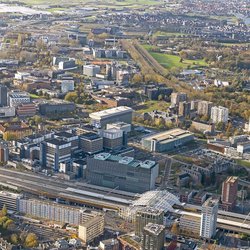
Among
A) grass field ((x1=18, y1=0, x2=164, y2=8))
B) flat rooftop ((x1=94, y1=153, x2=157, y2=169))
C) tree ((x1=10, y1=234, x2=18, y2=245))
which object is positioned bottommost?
tree ((x1=10, y1=234, x2=18, y2=245))

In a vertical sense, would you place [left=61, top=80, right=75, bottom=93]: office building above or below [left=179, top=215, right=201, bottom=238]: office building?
above

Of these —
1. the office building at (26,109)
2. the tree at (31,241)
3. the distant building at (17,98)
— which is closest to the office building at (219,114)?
the office building at (26,109)

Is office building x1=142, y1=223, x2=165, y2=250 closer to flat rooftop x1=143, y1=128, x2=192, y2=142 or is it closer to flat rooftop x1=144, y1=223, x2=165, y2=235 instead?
flat rooftop x1=144, y1=223, x2=165, y2=235

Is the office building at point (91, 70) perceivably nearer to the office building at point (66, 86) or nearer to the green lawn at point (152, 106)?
the office building at point (66, 86)

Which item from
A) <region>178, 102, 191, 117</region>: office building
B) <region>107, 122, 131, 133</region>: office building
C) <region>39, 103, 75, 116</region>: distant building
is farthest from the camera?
<region>178, 102, 191, 117</region>: office building

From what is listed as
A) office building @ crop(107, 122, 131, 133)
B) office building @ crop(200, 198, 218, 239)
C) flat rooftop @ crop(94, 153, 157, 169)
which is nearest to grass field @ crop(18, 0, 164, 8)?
office building @ crop(107, 122, 131, 133)

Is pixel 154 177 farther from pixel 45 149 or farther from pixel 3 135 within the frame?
pixel 3 135
